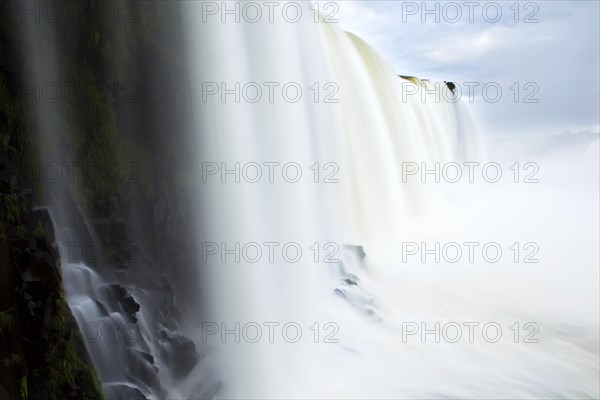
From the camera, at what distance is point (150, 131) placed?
2.09 m

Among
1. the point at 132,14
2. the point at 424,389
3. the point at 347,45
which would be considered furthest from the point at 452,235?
the point at 132,14

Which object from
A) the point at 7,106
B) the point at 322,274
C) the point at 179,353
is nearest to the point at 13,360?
the point at 7,106

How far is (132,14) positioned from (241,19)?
0.52 metres

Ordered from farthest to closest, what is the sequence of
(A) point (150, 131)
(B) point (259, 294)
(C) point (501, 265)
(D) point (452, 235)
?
(D) point (452, 235)
(C) point (501, 265)
(B) point (259, 294)
(A) point (150, 131)

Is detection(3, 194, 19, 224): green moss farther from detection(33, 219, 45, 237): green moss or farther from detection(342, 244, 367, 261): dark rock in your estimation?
detection(342, 244, 367, 261): dark rock

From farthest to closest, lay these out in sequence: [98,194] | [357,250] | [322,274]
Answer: [357,250] → [322,274] → [98,194]

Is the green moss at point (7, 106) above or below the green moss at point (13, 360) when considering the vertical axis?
above

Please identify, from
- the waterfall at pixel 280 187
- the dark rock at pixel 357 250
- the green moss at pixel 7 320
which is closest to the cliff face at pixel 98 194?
the green moss at pixel 7 320

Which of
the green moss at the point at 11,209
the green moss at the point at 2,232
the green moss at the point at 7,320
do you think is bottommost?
the green moss at the point at 7,320

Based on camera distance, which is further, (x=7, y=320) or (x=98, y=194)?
(x=98, y=194)

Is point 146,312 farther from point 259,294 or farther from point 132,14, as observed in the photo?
point 132,14

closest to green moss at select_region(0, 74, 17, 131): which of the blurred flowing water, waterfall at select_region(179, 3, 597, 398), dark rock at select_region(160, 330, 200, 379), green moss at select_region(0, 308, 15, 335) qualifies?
the blurred flowing water

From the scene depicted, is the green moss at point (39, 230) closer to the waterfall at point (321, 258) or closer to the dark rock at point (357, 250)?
the waterfall at point (321, 258)

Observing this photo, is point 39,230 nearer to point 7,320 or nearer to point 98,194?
point 7,320
